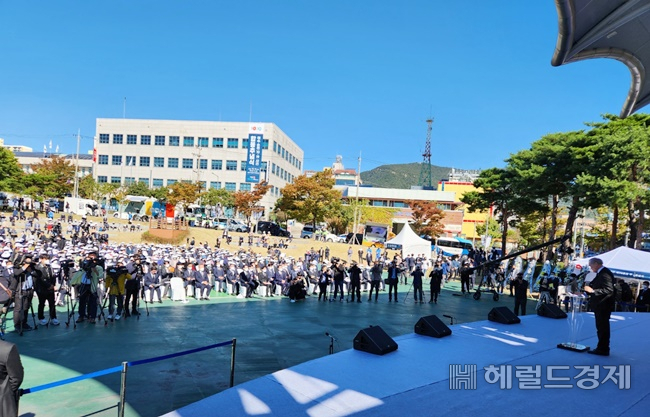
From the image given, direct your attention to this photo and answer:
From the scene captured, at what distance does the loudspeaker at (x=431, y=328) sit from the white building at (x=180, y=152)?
220 ft

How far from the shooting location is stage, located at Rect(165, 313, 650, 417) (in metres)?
5.02

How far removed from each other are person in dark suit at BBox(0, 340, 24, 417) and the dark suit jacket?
25.0 ft

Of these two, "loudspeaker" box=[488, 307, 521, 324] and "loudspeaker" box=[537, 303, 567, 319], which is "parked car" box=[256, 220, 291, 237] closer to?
"loudspeaker" box=[537, 303, 567, 319]

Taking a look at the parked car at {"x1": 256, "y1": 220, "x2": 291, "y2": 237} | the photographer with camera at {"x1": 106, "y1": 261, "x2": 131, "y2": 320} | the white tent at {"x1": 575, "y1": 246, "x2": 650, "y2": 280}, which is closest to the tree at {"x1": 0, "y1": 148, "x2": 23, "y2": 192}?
the parked car at {"x1": 256, "y1": 220, "x2": 291, "y2": 237}

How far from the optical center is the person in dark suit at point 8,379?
468cm

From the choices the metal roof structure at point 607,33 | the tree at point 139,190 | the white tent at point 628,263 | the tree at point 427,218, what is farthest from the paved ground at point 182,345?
the tree at point 139,190

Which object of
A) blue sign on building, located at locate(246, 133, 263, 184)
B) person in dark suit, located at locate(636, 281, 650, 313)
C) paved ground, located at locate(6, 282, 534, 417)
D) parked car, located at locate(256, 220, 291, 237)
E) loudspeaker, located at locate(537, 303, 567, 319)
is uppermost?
blue sign on building, located at locate(246, 133, 263, 184)

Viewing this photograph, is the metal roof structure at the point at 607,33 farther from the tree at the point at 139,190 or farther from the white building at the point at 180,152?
the tree at the point at 139,190

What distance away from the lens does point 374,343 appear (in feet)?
23.1

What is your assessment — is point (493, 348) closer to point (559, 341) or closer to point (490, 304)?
point (559, 341)

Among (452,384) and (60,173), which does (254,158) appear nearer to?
(60,173)

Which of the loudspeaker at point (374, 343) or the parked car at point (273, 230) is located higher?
the parked car at point (273, 230)

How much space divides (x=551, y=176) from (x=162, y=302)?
28.7 metres

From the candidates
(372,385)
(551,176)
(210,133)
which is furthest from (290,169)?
(372,385)
